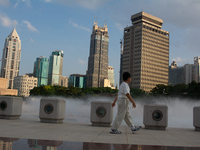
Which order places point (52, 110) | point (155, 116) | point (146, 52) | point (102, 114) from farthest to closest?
point (146, 52) < point (52, 110) < point (102, 114) < point (155, 116)

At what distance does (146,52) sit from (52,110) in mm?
136757

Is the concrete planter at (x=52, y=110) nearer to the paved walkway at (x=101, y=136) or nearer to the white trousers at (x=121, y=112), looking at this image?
the paved walkway at (x=101, y=136)

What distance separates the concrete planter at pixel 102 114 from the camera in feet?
34.8

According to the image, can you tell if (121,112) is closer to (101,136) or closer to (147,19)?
(101,136)

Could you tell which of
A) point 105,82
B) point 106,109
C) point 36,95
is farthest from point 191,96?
point 105,82

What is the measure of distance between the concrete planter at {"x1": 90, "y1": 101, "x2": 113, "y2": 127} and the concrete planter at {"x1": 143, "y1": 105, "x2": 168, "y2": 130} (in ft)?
5.71

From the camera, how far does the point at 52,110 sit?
441 inches

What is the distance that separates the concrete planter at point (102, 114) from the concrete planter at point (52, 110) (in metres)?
1.75

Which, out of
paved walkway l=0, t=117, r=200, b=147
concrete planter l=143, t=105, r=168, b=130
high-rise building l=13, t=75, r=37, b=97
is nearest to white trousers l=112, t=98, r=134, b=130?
paved walkway l=0, t=117, r=200, b=147

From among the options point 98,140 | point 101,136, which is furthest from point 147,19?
point 98,140

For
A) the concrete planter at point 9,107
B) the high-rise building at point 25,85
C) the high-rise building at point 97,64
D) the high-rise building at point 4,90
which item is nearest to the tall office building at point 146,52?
the high-rise building at point 97,64

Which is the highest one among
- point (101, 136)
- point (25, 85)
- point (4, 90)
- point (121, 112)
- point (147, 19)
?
point (147, 19)

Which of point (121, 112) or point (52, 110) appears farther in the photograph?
point (52, 110)

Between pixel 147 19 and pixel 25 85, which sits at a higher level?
pixel 147 19
